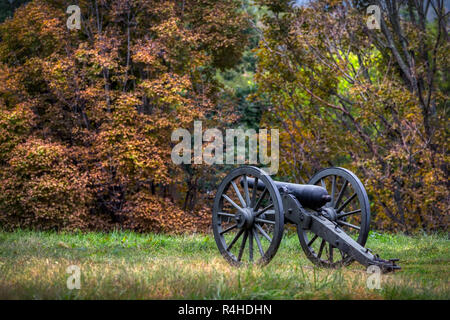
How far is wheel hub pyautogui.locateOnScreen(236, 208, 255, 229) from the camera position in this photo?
21.0 feet

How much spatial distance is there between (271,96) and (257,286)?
1249cm

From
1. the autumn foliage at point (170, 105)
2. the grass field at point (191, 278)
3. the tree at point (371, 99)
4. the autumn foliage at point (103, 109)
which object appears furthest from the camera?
the tree at point (371, 99)

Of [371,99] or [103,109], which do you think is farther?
[103,109]

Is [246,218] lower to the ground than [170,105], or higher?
lower

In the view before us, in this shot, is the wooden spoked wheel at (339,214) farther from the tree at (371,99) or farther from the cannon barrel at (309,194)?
the tree at (371,99)

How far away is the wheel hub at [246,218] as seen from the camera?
253 inches

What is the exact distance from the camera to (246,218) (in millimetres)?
6410

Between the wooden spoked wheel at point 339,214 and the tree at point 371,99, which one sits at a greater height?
the tree at point 371,99

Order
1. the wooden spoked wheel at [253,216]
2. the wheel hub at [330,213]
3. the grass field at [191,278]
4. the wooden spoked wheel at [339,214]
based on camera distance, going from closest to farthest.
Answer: the grass field at [191,278], the wooden spoked wheel at [253,216], the wooden spoked wheel at [339,214], the wheel hub at [330,213]

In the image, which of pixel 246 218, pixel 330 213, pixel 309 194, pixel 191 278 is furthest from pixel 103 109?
pixel 191 278

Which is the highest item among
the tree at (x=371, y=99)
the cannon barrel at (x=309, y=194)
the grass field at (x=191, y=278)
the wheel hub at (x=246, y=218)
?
the tree at (x=371, y=99)

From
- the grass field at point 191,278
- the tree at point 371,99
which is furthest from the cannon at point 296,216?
the tree at point 371,99

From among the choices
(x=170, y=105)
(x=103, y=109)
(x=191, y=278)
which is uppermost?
(x=170, y=105)

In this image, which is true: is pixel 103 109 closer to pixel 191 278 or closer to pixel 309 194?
pixel 309 194
